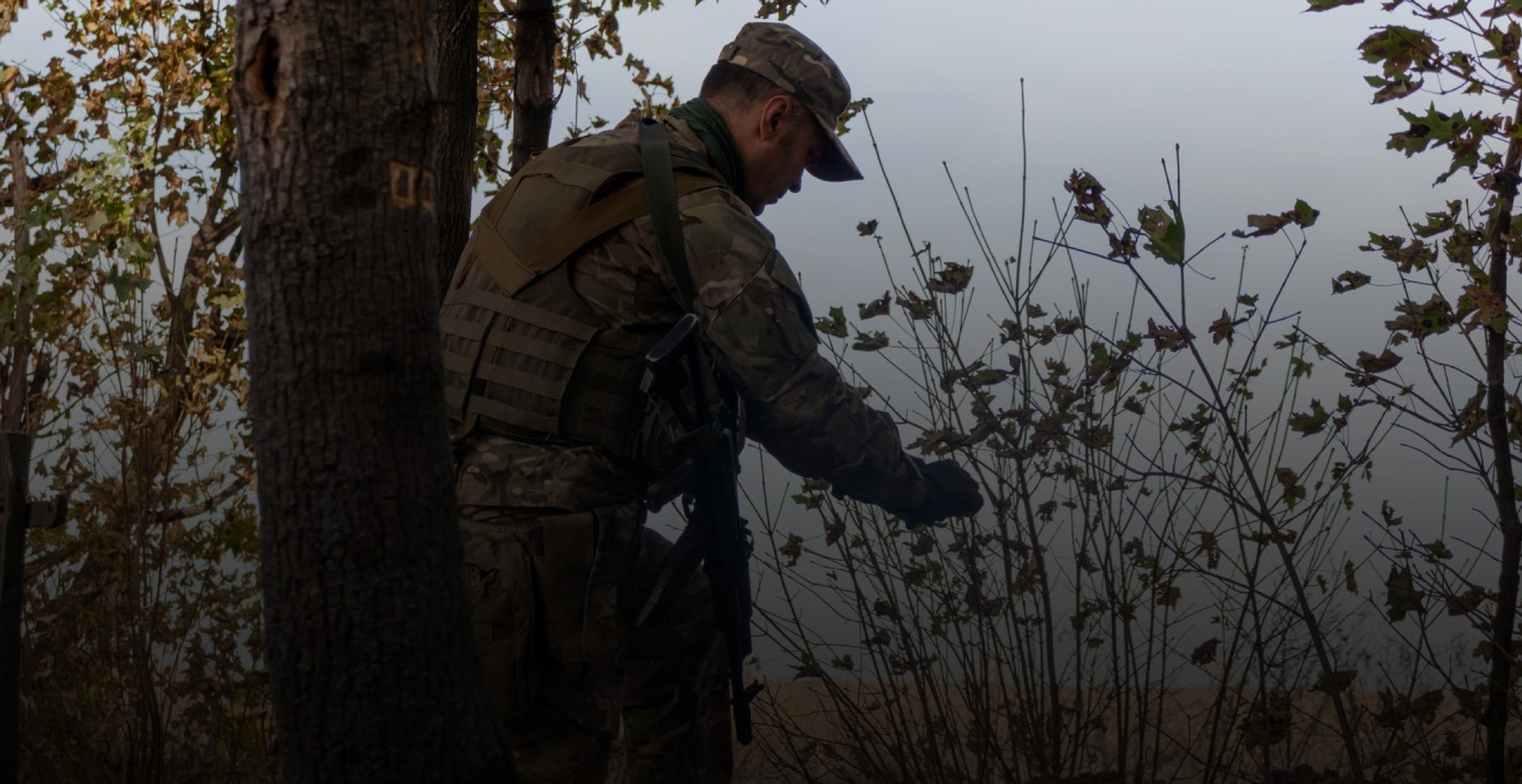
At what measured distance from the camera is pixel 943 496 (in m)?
3.20

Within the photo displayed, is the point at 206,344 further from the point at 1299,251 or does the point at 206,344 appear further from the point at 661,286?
the point at 1299,251

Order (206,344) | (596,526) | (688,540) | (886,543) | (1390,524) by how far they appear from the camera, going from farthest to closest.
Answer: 1. (206,344)
2. (886,543)
3. (1390,524)
4. (688,540)
5. (596,526)

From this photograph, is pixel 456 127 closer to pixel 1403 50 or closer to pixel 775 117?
pixel 775 117

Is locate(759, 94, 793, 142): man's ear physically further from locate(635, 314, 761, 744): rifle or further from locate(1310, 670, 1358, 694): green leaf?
locate(1310, 670, 1358, 694): green leaf

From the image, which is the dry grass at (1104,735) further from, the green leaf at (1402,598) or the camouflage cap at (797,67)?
the camouflage cap at (797,67)

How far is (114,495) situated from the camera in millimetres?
4215

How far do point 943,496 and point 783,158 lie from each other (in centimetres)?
89

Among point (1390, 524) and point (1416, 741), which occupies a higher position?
point (1390, 524)

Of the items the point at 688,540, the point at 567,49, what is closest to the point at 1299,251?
the point at 688,540

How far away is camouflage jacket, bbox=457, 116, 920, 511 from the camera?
Answer: 268cm

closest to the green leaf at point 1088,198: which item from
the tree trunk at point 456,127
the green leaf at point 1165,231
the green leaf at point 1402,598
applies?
the green leaf at point 1165,231

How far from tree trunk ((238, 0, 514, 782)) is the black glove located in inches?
55.1

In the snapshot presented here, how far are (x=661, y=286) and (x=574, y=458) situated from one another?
1.30 ft

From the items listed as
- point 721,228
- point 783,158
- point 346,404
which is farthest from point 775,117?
point 346,404
